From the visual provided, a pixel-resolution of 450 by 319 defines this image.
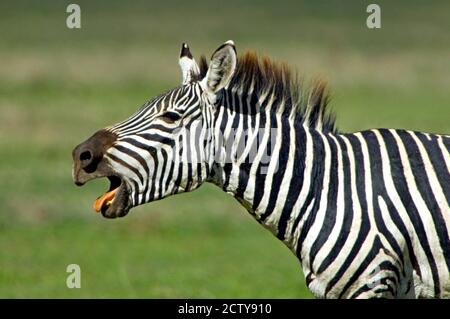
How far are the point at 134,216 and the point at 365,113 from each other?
33.4 feet

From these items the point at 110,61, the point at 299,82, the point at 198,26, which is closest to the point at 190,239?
the point at 299,82

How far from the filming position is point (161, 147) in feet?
25.1

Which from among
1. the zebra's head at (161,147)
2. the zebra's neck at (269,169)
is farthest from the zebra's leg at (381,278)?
A: the zebra's head at (161,147)

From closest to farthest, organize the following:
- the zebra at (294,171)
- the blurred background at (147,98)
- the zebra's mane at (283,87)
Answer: the zebra at (294,171) → the zebra's mane at (283,87) → the blurred background at (147,98)

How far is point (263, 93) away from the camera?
7.99 m

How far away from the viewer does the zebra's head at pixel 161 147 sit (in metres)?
7.53

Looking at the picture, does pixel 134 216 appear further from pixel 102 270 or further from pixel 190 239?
pixel 102 270

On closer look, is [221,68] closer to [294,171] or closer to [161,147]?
[161,147]

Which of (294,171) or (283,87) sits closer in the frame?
(294,171)

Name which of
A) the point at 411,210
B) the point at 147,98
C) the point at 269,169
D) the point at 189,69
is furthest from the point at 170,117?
the point at 147,98

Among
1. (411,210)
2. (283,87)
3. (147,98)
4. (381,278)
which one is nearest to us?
(381,278)

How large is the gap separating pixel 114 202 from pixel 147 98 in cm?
2259

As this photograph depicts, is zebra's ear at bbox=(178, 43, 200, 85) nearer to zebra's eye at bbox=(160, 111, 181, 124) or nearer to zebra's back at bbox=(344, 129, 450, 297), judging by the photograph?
zebra's eye at bbox=(160, 111, 181, 124)

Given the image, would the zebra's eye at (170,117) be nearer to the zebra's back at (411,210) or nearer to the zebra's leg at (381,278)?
the zebra's back at (411,210)
